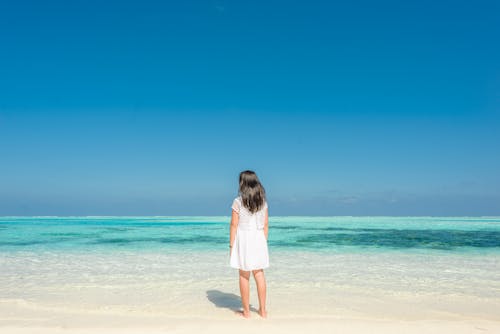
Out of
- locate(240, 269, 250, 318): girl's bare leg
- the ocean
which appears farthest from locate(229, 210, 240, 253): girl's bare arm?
the ocean

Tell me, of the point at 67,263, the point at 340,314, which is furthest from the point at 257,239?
the point at 67,263

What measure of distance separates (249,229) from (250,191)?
0.45 metres

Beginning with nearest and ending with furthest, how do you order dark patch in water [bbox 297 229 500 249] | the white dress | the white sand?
the white sand, the white dress, dark patch in water [bbox 297 229 500 249]

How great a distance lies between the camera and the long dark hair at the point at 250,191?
4.50 metres

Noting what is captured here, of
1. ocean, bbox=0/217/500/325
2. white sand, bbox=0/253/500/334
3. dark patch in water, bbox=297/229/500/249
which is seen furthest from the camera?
dark patch in water, bbox=297/229/500/249

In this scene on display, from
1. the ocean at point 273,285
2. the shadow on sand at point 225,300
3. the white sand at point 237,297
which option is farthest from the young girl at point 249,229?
the shadow on sand at point 225,300

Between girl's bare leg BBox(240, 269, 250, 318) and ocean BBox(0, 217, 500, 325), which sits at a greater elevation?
girl's bare leg BBox(240, 269, 250, 318)

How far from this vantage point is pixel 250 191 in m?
4.50

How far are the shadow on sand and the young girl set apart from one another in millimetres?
1142

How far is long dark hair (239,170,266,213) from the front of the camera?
4.50 metres

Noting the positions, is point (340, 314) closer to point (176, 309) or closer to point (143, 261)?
point (176, 309)

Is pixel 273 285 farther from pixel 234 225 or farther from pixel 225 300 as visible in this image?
pixel 234 225

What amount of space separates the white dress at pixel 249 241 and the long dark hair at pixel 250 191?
0.22 ft

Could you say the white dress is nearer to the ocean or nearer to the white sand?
the white sand
